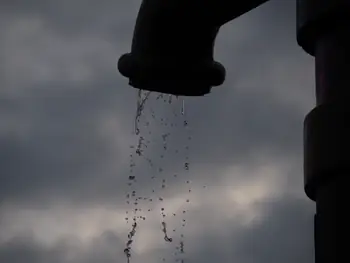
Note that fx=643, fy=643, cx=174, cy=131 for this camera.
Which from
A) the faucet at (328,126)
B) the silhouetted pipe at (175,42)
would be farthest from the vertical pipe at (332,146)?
the silhouetted pipe at (175,42)

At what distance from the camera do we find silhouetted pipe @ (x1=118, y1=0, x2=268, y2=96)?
10.3ft

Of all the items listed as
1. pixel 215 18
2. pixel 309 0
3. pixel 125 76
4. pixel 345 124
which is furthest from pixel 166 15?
pixel 345 124

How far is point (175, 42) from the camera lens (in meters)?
3.68

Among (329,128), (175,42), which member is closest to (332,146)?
(329,128)

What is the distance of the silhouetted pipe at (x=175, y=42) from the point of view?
313 centimetres

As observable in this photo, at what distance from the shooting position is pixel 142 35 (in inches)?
148

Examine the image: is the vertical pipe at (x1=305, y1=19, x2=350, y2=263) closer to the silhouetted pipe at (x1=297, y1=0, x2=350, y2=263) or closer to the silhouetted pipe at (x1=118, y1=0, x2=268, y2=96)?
the silhouetted pipe at (x1=297, y1=0, x2=350, y2=263)

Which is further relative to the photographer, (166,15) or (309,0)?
(166,15)

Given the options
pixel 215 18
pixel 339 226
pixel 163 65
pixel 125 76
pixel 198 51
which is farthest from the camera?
pixel 125 76

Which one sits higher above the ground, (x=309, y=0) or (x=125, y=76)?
(x=125, y=76)

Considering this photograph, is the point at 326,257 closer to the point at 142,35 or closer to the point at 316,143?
the point at 316,143

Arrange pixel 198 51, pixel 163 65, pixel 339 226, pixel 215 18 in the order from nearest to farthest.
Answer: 1. pixel 339 226
2. pixel 215 18
3. pixel 163 65
4. pixel 198 51

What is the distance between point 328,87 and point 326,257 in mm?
448

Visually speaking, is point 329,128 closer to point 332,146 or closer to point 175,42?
point 332,146
